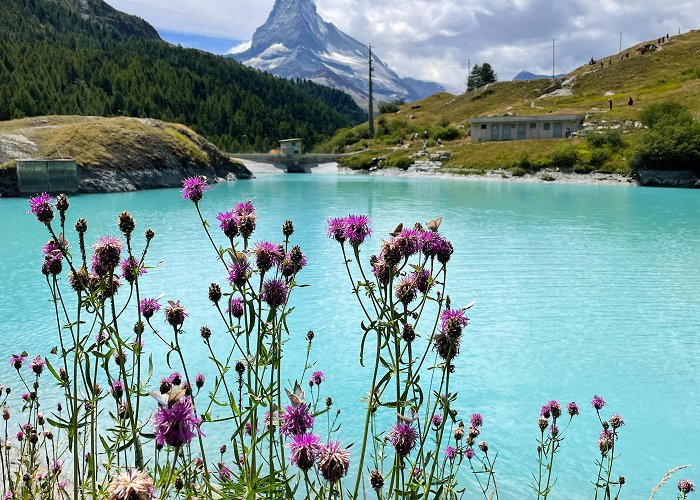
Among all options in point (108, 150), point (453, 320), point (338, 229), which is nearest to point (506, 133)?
point (108, 150)

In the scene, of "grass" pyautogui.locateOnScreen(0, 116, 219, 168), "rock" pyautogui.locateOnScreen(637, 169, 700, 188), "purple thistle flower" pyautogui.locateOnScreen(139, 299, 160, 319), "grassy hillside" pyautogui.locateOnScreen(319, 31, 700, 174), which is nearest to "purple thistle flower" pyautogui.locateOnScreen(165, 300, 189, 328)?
"purple thistle flower" pyautogui.locateOnScreen(139, 299, 160, 319)

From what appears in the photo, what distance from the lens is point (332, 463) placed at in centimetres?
254

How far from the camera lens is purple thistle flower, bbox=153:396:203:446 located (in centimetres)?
235

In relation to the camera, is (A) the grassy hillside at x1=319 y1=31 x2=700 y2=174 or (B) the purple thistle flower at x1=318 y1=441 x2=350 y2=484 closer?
(B) the purple thistle flower at x1=318 y1=441 x2=350 y2=484

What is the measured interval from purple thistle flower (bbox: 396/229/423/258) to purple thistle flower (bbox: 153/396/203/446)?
165 centimetres

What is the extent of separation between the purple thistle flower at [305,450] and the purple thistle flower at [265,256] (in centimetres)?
127

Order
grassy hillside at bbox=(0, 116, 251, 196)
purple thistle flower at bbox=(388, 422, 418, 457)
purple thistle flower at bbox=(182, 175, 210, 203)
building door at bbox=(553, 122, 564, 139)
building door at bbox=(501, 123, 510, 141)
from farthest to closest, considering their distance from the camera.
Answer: building door at bbox=(501, 123, 510, 141), building door at bbox=(553, 122, 564, 139), grassy hillside at bbox=(0, 116, 251, 196), purple thistle flower at bbox=(182, 175, 210, 203), purple thistle flower at bbox=(388, 422, 418, 457)

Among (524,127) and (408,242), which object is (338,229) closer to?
(408,242)

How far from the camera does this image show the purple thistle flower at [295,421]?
2799 mm

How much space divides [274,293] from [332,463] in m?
1.44

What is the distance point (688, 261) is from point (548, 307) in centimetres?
1027

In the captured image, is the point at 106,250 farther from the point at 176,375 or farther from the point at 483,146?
the point at 483,146

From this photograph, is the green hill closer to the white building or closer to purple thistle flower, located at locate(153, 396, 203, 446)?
the white building

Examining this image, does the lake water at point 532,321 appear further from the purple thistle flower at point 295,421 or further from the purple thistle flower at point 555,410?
the purple thistle flower at point 555,410
